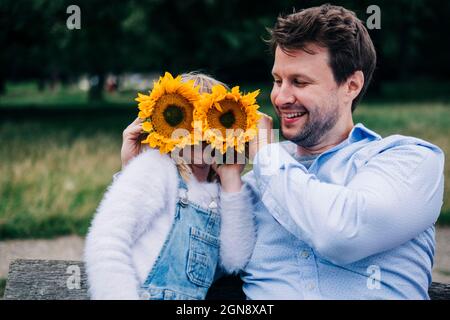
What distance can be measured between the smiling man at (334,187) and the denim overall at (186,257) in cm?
25

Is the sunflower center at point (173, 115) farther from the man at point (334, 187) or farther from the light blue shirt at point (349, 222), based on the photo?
the light blue shirt at point (349, 222)

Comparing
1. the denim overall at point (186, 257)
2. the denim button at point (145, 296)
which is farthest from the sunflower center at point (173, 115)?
the denim button at point (145, 296)

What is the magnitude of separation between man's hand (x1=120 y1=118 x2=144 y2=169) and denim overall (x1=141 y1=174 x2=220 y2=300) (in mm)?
287

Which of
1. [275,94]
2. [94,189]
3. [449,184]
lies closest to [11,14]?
[94,189]

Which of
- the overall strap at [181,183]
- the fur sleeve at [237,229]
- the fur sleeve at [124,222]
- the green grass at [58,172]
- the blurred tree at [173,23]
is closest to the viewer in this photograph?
the fur sleeve at [124,222]

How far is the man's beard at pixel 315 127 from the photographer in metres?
2.95

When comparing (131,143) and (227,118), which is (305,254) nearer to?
(227,118)

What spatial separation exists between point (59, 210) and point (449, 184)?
582 centimetres

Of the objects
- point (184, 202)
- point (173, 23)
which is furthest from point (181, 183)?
point (173, 23)

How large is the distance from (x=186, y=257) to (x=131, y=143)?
0.65 meters

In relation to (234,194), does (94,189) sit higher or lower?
lower

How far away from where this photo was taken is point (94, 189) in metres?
8.52

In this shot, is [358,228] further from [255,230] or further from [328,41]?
[328,41]

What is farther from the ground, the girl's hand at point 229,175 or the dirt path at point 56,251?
the girl's hand at point 229,175
